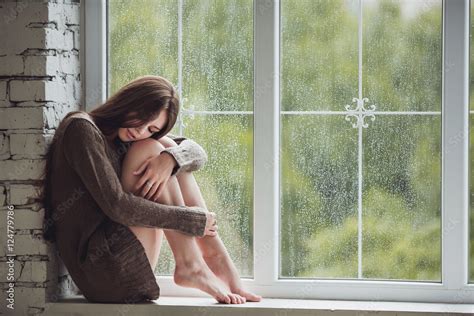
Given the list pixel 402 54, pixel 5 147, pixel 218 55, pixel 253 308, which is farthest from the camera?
pixel 218 55

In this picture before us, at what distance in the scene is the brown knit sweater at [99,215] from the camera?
3609mm

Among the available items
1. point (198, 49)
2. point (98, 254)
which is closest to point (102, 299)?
point (98, 254)

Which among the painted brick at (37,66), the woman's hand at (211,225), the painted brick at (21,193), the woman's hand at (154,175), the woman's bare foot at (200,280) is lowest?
the woman's bare foot at (200,280)

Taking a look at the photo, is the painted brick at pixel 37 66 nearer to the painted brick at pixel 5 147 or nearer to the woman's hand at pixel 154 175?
the painted brick at pixel 5 147

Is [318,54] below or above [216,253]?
above

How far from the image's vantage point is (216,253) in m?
3.86

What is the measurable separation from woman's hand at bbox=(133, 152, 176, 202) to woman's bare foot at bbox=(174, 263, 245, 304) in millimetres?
318

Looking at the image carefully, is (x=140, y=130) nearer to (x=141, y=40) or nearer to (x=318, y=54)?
(x=141, y=40)

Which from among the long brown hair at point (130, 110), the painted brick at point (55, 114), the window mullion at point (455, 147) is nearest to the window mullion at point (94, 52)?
the painted brick at point (55, 114)

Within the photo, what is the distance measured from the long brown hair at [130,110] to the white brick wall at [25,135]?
3cm

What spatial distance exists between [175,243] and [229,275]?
0.93 ft

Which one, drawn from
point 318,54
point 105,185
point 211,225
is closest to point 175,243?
point 211,225

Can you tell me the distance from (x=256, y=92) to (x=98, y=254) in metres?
0.99

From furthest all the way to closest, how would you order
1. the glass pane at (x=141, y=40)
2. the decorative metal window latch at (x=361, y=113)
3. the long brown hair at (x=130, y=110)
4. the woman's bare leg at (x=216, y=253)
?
the glass pane at (x=141, y=40) < the decorative metal window latch at (x=361, y=113) < the woman's bare leg at (x=216, y=253) < the long brown hair at (x=130, y=110)
